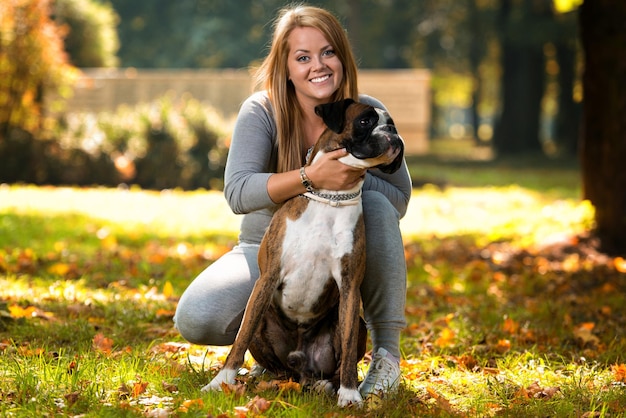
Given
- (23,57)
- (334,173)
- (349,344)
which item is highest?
(23,57)

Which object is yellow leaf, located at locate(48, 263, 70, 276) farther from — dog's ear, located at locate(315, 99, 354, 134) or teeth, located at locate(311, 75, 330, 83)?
dog's ear, located at locate(315, 99, 354, 134)

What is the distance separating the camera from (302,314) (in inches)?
148

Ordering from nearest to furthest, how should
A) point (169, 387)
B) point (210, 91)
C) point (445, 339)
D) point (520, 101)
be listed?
point (169, 387) → point (445, 339) → point (210, 91) → point (520, 101)

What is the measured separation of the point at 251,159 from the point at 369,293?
0.85 meters

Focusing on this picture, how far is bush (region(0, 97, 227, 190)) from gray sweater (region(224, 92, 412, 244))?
9964mm

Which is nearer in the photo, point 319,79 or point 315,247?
point 315,247

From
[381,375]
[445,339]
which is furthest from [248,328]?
[445,339]

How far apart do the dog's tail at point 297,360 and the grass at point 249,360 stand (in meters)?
0.10

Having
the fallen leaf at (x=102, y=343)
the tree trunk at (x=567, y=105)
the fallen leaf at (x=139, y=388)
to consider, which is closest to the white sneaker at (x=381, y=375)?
the fallen leaf at (x=139, y=388)

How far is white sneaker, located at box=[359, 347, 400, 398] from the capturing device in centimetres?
380

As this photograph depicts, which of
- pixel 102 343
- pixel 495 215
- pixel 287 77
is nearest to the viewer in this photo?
pixel 287 77

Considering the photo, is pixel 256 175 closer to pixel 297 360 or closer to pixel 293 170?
pixel 293 170

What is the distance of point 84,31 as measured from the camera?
87.1 feet

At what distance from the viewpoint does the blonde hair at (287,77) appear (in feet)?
13.4
